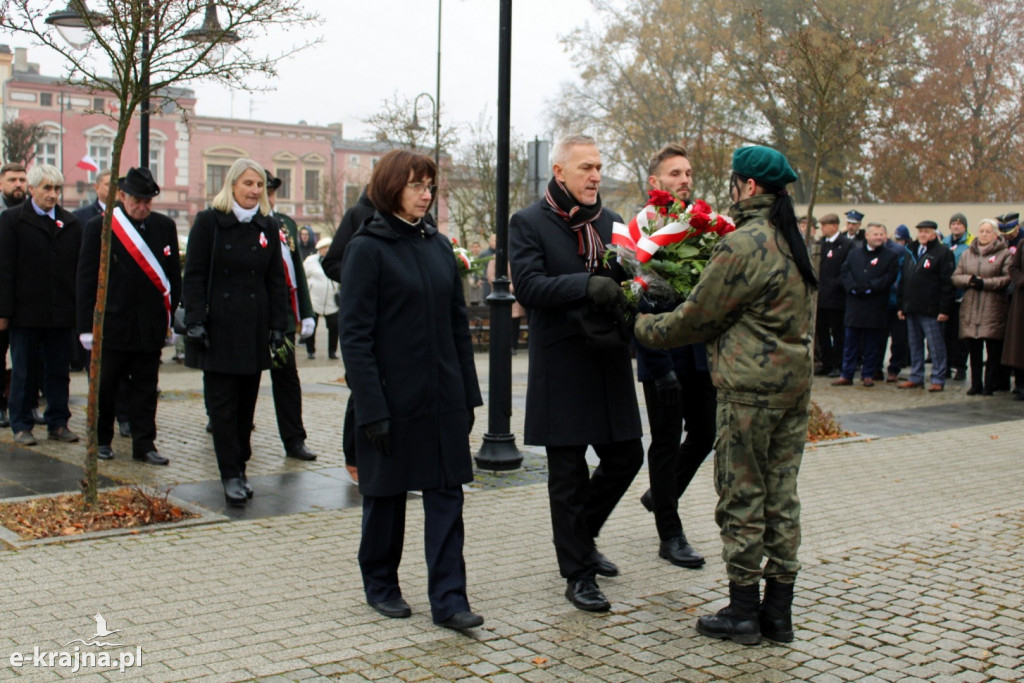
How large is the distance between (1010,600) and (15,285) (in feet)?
24.6

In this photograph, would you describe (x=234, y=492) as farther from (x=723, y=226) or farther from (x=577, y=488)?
(x=723, y=226)

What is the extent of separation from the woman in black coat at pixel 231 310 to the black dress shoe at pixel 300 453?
3.94ft

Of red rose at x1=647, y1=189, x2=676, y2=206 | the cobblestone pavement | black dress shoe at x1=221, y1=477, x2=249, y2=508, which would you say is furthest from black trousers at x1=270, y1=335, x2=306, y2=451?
red rose at x1=647, y1=189, x2=676, y2=206

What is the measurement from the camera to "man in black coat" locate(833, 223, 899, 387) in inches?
567

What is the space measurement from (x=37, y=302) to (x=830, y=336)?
1051 centimetres

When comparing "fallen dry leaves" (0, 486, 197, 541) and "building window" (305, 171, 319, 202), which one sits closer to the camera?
"fallen dry leaves" (0, 486, 197, 541)

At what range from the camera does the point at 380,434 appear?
4.86 meters

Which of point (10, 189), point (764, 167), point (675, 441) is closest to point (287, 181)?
point (10, 189)

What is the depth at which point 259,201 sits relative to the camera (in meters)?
7.72

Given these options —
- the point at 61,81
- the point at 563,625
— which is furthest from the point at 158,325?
the point at 563,625

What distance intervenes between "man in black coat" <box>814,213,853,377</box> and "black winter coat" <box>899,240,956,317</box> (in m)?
1.06

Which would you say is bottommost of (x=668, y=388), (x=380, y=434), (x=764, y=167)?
(x=380, y=434)

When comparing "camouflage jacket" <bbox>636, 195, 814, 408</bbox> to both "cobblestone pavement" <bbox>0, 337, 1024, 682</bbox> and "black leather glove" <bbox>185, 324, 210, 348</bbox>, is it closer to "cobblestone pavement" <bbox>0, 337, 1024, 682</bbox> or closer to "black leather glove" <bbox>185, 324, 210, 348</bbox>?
"cobblestone pavement" <bbox>0, 337, 1024, 682</bbox>

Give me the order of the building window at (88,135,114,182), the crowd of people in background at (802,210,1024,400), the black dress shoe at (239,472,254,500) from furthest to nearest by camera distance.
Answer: the building window at (88,135,114,182) < the crowd of people in background at (802,210,1024,400) < the black dress shoe at (239,472,254,500)
